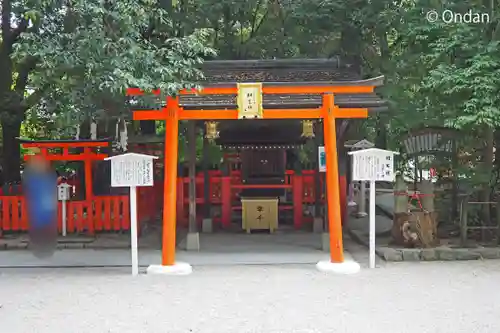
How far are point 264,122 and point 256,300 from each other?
313 inches

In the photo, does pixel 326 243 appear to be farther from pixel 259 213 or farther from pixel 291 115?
pixel 259 213

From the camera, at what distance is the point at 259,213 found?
46.5 feet

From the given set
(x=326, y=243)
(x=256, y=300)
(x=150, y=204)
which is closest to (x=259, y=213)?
(x=326, y=243)

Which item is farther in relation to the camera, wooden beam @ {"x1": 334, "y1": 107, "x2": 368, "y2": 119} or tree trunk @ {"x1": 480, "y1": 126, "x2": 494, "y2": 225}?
tree trunk @ {"x1": 480, "y1": 126, "x2": 494, "y2": 225}

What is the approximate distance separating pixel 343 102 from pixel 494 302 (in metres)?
4.47

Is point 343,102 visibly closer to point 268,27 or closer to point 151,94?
point 151,94

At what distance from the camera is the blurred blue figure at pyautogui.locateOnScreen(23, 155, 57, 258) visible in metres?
11.0

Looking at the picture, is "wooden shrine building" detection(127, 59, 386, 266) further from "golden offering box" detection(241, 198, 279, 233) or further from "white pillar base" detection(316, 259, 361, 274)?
"white pillar base" detection(316, 259, 361, 274)

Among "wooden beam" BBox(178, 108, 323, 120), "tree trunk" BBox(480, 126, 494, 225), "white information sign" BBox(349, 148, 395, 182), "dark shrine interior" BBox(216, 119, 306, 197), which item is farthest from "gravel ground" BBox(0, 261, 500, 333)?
"dark shrine interior" BBox(216, 119, 306, 197)

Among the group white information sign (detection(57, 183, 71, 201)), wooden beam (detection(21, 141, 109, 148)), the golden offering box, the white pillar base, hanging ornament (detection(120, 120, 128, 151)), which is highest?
hanging ornament (detection(120, 120, 128, 151))

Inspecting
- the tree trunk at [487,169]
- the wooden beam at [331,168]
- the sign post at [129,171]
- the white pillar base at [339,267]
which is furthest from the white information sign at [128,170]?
the tree trunk at [487,169]

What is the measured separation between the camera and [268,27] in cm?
1602

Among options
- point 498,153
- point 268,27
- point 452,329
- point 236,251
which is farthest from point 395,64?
point 452,329

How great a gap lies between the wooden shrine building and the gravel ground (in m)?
1.20
